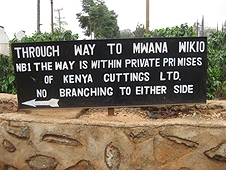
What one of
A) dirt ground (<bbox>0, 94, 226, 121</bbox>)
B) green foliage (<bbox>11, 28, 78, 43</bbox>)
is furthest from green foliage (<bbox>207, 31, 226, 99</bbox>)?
green foliage (<bbox>11, 28, 78, 43</bbox>)

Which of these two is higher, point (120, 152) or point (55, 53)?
point (55, 53)

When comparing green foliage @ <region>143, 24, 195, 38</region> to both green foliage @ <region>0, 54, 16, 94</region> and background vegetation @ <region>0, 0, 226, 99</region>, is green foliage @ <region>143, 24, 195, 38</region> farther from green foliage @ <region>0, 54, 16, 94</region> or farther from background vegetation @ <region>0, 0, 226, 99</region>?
green foliage @ <region>0, 54, 16, 94</region>

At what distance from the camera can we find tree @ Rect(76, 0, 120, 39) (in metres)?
32.6

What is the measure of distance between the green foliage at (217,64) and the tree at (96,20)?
25346 millimetres

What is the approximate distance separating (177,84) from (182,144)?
71 cm

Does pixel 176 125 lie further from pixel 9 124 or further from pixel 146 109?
pixel 9 124

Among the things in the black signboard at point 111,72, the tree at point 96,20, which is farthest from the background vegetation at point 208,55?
the tree at point 96,20

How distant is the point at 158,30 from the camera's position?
507 centimetres

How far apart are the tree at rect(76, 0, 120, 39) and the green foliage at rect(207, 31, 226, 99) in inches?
998

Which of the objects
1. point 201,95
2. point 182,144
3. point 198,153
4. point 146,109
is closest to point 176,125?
point 182,144

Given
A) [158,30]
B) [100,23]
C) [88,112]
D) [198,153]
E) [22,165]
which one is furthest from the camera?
[100,23]

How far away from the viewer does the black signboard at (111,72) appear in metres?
2.86

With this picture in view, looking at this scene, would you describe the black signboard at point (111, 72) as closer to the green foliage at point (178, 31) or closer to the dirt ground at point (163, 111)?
the dirt ground at point (163, 111)

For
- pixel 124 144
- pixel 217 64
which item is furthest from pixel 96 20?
pixel 124 144
